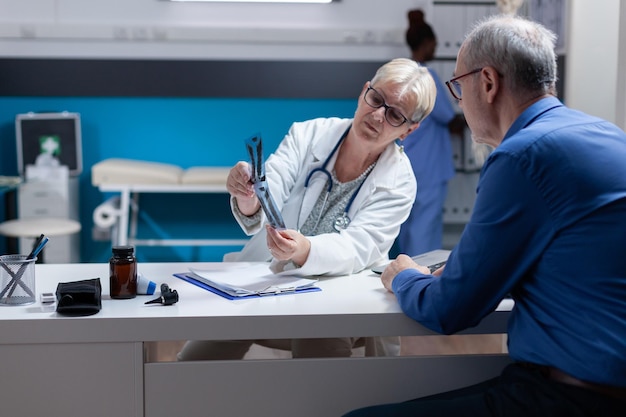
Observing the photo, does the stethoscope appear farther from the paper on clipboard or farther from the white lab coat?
the paper on clipboard

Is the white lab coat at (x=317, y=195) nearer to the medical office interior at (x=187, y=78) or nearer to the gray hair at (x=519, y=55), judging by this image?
the gray hair at (x=519, y=55)

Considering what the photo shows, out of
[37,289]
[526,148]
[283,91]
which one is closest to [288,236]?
[37,289]

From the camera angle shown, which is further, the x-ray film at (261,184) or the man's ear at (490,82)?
the x-ray film at (261,184)

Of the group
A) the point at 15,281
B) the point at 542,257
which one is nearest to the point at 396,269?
the point at 542,257

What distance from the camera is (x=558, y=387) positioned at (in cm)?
132

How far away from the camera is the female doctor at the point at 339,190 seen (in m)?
1.97

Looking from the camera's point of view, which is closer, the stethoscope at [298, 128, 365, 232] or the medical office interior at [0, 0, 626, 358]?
the stethoscope at [298, 128, 365, 232]

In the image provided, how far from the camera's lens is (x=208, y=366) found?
1.56m

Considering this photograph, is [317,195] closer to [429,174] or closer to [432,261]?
Answer: [432,261]

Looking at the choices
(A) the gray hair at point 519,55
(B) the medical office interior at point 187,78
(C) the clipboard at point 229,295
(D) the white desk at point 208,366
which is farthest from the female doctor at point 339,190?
(B) the medical office interior at point 187,78

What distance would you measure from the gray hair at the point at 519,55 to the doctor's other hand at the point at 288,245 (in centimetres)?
63

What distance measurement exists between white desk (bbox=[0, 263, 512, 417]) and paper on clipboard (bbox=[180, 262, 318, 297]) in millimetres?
54

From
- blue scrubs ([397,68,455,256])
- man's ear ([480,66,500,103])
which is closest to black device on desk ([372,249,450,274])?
man's ear ([480,66,500,103])

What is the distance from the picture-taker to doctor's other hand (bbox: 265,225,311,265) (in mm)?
1882
